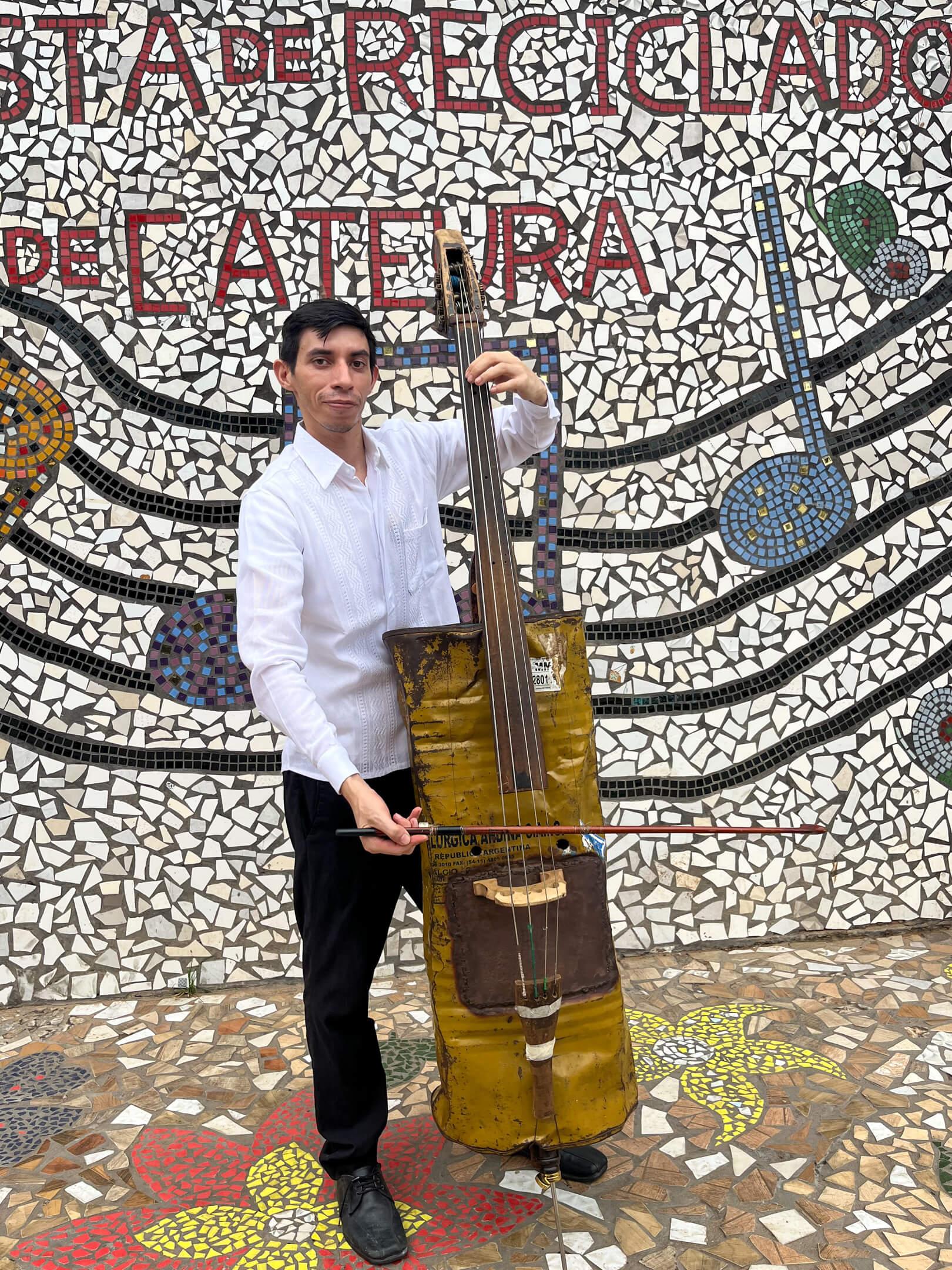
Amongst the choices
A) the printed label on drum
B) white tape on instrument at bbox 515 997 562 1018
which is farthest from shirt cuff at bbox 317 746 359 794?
white tape on instrument at bbox 515 997 562 1018

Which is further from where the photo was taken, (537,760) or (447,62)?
(447,62)

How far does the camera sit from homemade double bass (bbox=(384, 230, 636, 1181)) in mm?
1924

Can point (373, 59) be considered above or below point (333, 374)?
above

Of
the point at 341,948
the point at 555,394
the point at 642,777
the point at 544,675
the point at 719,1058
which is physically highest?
the point at 555,394

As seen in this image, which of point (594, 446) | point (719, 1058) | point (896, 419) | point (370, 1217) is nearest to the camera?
point (370, 1217)

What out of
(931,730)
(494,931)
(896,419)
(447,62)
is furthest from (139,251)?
(931,730)

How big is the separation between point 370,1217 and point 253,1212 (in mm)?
300

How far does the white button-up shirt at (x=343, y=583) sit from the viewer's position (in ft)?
6.20

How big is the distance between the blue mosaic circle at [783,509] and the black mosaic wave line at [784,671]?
0.94 feet

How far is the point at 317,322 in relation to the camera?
1.99 meters

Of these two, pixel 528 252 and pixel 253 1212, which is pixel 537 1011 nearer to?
pixel 253 1212

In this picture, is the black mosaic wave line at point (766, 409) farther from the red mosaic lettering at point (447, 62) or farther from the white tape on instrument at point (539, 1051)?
the white tape on instrument at point (539, 1051)

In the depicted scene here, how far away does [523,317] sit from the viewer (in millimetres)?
3283

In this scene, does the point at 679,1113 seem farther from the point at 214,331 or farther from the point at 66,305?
the point at 66,305
